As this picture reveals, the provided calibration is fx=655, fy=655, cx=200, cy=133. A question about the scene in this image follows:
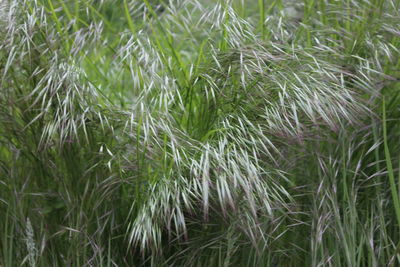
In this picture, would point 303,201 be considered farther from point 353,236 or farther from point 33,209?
point 33,209

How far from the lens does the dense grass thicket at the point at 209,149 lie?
2299 mm

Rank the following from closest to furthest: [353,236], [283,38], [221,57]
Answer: [353,236] → [221,57] → [283,38]

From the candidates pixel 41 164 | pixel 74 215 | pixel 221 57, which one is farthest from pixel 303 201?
pixel 41 164

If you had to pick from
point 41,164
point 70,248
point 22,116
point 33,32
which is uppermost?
point 33,32

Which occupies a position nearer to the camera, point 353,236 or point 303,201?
point 353,236

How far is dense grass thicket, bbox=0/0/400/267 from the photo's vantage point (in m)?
2.30

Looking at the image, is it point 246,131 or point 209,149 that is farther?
point 246,131

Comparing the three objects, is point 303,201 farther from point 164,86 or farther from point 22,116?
point 22,116

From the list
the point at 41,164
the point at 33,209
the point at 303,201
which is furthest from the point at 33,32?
the point at 303,201

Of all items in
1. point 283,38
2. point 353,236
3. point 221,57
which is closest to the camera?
point 353,236

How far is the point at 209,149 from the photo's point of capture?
225 centimetres

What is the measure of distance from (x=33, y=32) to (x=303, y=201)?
4.03 feet

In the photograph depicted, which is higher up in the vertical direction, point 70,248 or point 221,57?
point 221,57

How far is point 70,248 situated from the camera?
246cm
